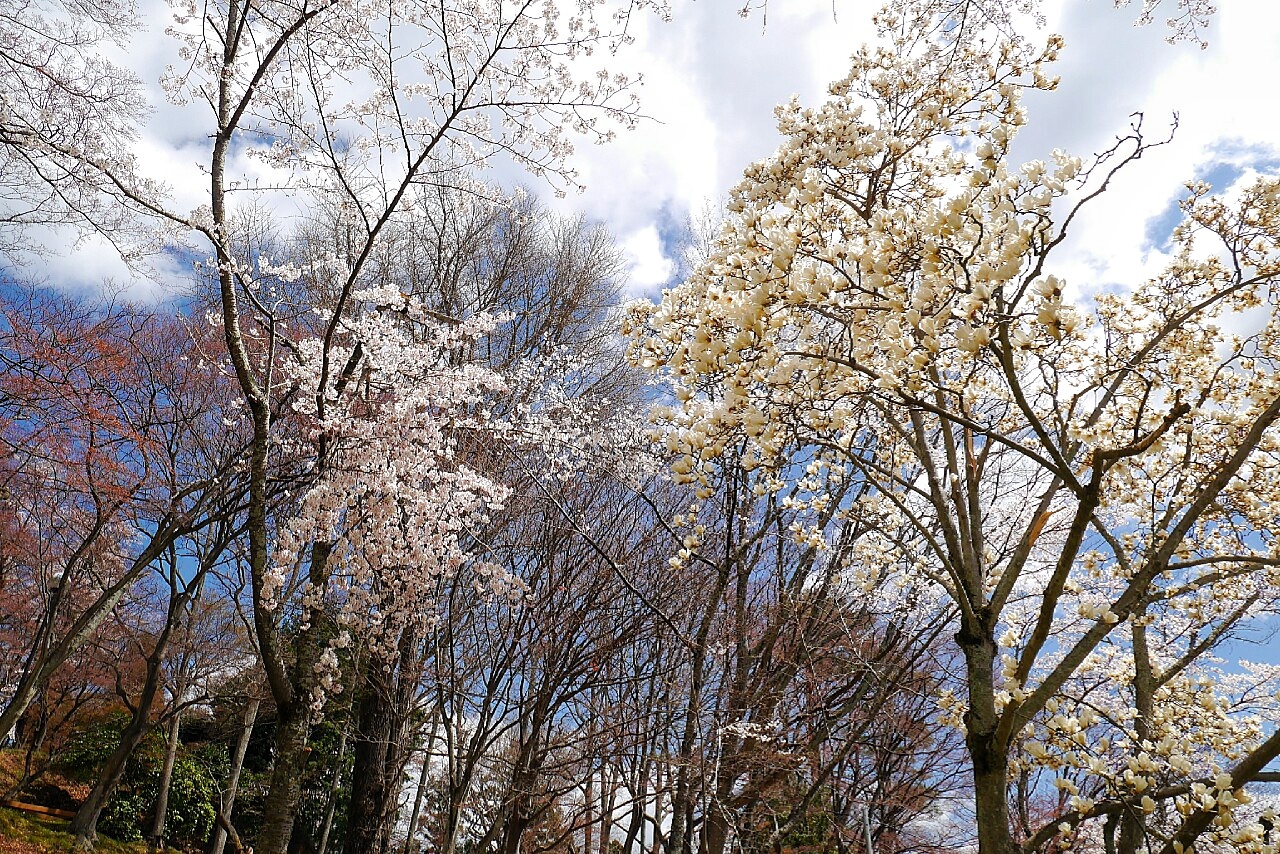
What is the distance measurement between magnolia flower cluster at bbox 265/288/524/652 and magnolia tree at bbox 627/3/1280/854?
2.41 m

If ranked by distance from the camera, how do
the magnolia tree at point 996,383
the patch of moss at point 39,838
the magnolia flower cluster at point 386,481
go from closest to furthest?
the magnolia tree at point 996,383
the magnolia flower cluster at point 386,481
the patch of moss at point 39,838

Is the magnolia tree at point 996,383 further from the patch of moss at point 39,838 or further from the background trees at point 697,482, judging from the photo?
the patch of moss at point 39,838

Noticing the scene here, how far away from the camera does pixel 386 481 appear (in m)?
5.34

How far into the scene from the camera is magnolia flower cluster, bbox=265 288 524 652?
5.15 meters

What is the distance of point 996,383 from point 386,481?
13.8ft

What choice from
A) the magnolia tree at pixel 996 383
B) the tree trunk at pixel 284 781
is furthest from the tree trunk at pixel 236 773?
the magnolia tree at pixel 996 383

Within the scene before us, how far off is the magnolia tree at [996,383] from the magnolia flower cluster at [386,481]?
241 centimetres

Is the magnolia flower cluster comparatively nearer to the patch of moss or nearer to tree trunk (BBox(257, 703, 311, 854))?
tree trunk (BBox(257, 703, 311, 854))

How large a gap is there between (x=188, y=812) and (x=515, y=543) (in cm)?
859

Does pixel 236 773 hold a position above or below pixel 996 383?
below

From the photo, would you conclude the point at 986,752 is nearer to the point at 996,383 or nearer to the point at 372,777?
the point at 996,383

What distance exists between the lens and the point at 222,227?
4375 millimetres

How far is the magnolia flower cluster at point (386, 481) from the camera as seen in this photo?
16.9 ft

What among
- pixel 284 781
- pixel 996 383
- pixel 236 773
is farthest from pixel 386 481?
pixel 236 773
